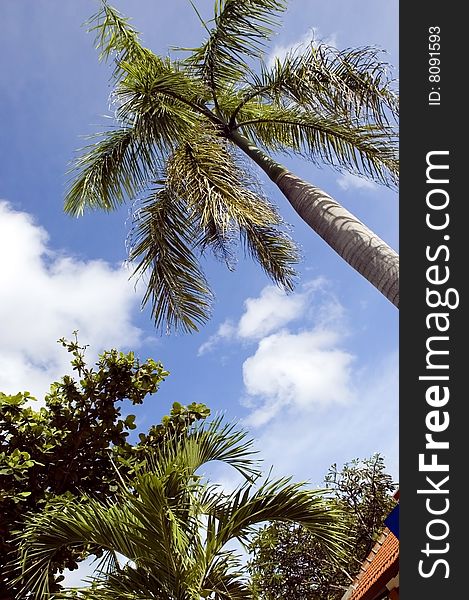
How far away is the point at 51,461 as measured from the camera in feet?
26.1

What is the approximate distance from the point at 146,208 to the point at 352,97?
A: 395 cm

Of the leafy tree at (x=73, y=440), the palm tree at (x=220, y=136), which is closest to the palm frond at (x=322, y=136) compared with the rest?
the palm tree at (x=220, y=136)

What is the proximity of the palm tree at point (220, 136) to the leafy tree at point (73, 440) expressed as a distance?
2573 millimetres

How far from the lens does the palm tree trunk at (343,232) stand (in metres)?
6.34

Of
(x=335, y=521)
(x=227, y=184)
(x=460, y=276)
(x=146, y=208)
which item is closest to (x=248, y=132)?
(x=227, y=184)

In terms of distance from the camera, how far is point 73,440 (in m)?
8.11

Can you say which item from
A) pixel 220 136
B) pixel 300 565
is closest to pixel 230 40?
pixel 220 136

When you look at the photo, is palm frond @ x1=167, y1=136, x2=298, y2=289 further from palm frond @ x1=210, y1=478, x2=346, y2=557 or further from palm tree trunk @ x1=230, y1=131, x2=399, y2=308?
palm frond @ x1=210, y1=478, x2=346, y2=557

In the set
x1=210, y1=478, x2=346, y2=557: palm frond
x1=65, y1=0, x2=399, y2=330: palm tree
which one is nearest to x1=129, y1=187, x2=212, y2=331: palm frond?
x1=65, y1=0, x2=399, y2=330: palm tree

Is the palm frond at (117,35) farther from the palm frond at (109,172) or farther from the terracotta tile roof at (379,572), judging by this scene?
the terracotta tile roof at (379,572)

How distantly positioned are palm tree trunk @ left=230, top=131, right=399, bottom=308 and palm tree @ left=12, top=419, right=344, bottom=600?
204 cm

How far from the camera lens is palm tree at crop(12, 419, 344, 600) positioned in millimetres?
5750

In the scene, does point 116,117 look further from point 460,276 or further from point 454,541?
point 454,541

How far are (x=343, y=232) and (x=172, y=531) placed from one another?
3254mm
